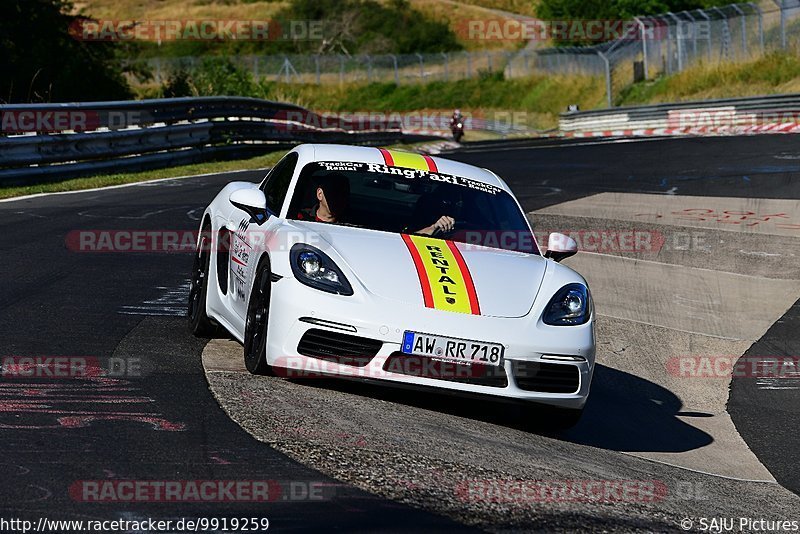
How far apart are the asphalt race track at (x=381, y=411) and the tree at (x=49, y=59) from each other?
13335mm

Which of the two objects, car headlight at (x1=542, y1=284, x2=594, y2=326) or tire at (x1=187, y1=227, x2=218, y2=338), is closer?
car headlight at (x1=542, y1=284, x2=594, y2=326)

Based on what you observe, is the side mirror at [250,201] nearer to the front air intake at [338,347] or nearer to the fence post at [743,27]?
the front air intake at [338,347]

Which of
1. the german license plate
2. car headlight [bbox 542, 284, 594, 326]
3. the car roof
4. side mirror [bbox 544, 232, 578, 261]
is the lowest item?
the german license plate

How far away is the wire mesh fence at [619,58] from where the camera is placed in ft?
148

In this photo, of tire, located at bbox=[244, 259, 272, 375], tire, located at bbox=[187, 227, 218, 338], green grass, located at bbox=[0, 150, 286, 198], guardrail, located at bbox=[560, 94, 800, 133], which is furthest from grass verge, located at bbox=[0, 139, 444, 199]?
guardrail, located at bbox=[560, 94, 800, 133]

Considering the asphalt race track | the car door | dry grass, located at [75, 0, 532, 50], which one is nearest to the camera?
the asphalt race track

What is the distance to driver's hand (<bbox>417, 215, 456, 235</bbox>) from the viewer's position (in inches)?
302

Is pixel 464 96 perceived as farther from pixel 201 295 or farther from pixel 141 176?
pixel 201 295

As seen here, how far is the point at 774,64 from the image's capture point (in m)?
44.6

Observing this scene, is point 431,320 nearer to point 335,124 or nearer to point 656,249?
point 656,249

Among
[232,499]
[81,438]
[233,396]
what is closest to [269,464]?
[232,499]

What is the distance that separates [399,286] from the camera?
21.7 feet

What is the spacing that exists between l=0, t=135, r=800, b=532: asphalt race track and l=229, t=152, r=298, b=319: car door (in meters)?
0.40

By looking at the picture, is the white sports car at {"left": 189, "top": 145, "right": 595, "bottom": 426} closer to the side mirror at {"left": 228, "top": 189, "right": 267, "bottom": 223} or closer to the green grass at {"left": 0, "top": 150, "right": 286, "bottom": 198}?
the side mirror at {"left": 228, "top": 189, "right": 267, "bottom": 223}
